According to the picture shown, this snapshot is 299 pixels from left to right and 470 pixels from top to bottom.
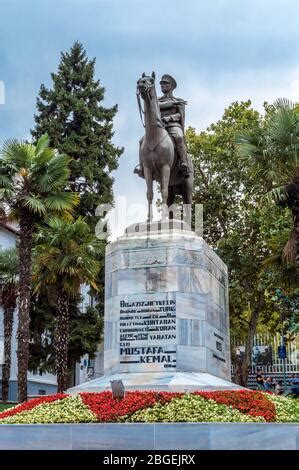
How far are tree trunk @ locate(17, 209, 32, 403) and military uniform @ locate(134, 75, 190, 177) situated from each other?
898 centimetres

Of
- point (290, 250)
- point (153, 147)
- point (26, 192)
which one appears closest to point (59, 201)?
point (26, 192)

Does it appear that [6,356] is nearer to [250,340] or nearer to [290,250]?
[250,340]

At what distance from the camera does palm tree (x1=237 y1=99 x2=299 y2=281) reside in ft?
58.3

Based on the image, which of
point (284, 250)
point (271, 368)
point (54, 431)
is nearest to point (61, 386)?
point (284, 250)

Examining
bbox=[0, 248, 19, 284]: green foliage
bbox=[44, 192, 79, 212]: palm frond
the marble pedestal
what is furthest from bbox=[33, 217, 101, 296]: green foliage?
the marble pedestal

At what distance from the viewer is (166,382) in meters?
11.6

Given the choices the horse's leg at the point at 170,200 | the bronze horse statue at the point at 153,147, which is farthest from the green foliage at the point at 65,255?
the bronze horse statue at the point at 153,147

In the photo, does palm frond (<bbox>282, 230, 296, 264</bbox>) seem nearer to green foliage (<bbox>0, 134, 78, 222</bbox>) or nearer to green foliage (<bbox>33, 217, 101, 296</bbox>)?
green foliage (<bbox>33, 217, 101, 296</bbox>)

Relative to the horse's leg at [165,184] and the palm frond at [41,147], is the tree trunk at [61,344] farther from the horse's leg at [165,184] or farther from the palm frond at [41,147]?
the horse's leg at [165,184]

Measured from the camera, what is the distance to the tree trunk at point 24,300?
22.2m

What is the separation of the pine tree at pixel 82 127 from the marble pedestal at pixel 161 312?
800 inches

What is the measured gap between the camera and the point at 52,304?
32344 mm

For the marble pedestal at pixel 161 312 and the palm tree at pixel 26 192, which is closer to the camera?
the marble pedestal at pixel 161 312

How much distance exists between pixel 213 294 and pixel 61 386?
1219 cm
